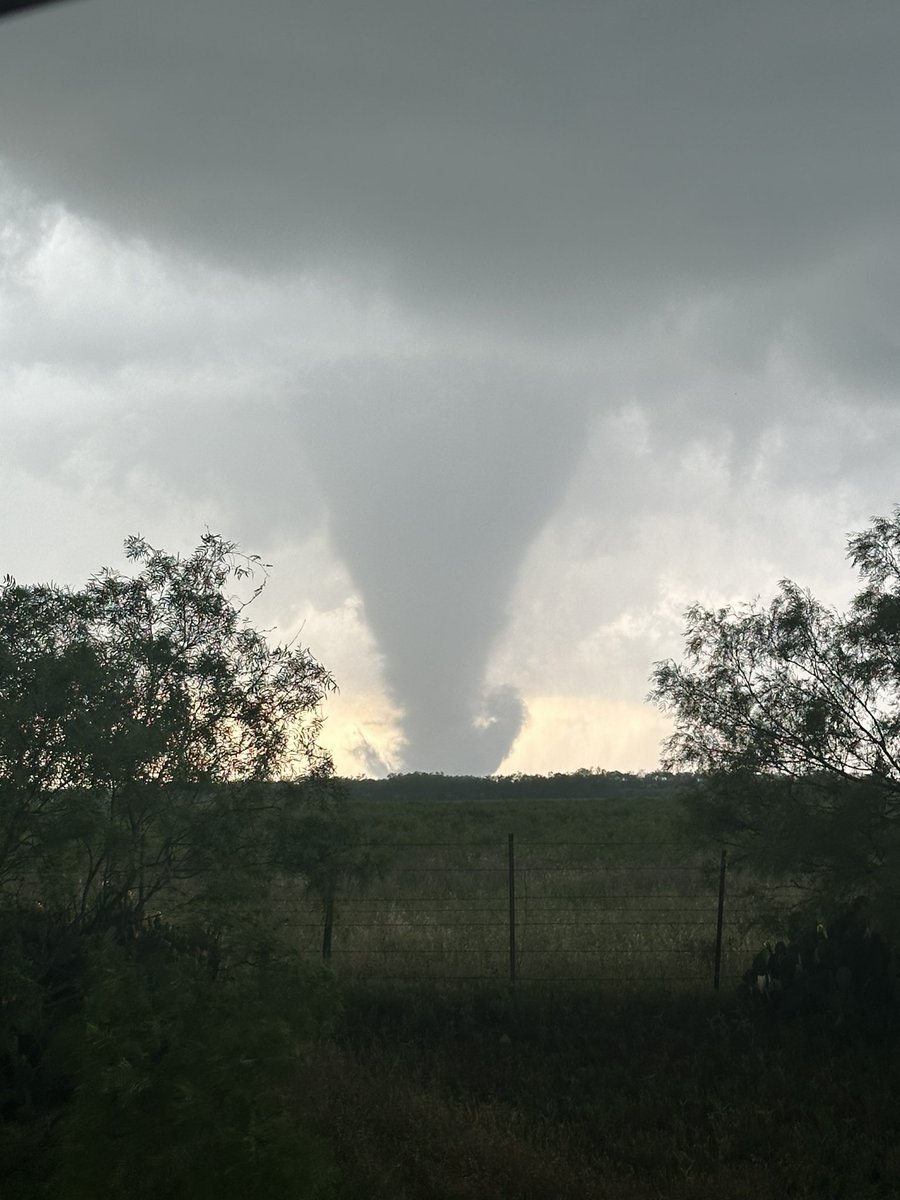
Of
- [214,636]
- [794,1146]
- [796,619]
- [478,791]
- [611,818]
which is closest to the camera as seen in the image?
[794,1146]

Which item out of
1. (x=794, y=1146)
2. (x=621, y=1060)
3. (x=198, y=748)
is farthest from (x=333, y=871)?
(x=794, y=1146)

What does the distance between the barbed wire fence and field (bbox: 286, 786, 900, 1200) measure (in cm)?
6

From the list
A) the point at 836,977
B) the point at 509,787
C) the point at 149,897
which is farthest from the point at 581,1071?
the point at 509,787

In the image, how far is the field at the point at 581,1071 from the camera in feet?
34.9

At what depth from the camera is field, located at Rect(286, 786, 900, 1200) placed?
34.9 ft

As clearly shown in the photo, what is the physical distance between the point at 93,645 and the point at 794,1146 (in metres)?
9.71

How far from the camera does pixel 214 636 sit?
14.3 m

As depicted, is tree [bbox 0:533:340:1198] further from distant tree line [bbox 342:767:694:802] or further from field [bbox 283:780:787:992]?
distant tree line [bbox 342:767:694:802]

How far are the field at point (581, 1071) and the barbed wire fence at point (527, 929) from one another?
64 mm

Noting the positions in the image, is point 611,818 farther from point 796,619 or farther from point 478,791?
point 478,791

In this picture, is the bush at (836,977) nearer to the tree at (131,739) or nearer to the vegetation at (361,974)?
the vegetation at (361,974)

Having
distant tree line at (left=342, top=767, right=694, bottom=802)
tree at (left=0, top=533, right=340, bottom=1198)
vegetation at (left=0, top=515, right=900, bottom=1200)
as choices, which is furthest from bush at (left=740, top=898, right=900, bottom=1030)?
distant tree line at (left=342, top=767, right=694, bottom=802)

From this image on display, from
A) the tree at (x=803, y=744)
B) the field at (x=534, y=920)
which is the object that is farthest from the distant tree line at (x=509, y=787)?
the tree at (x=803, y=744)

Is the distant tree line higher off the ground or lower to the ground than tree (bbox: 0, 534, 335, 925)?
higher
